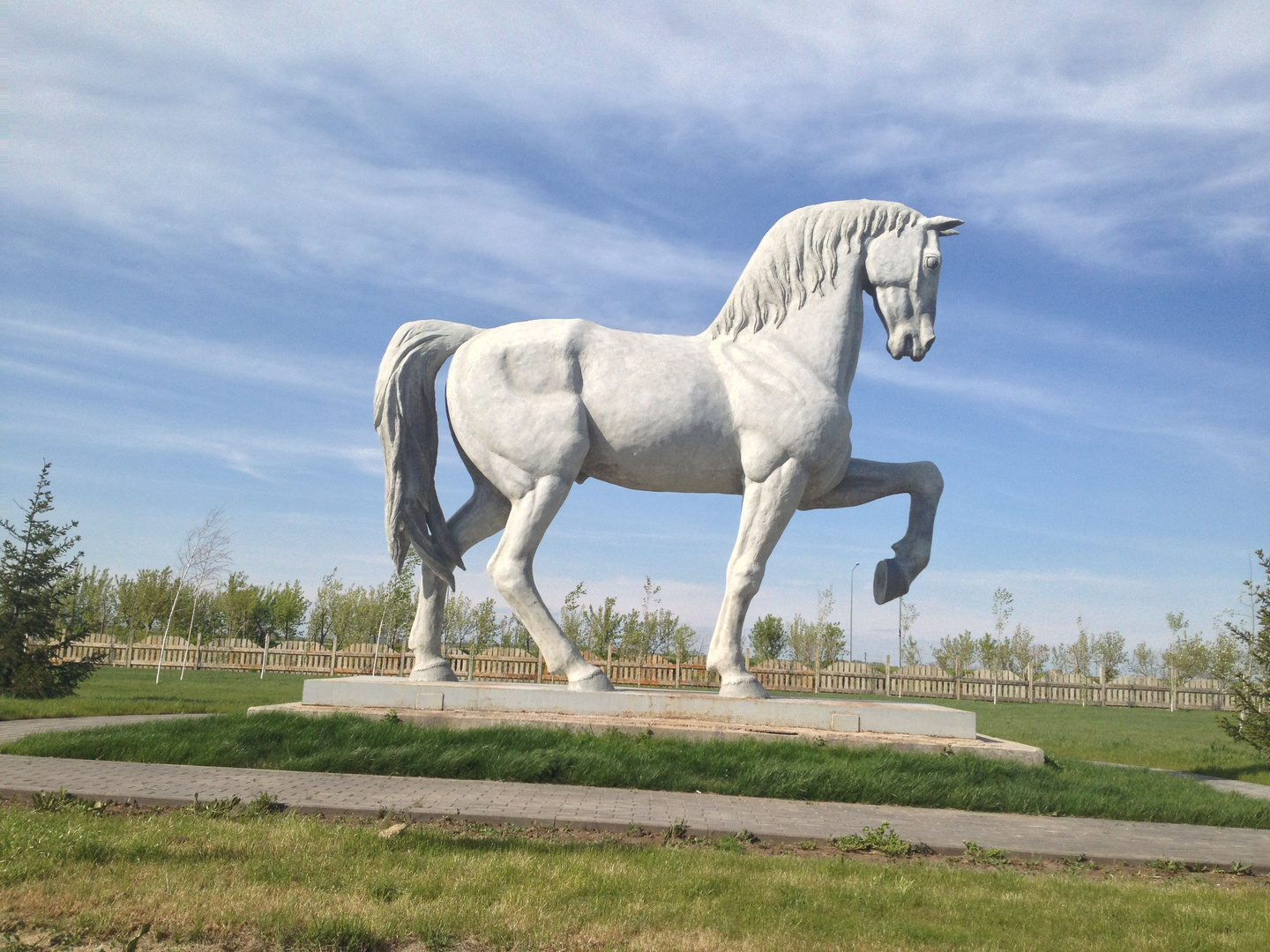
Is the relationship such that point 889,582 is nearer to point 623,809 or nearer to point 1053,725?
point 623,809

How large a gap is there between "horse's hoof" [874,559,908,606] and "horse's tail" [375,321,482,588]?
3.66 metres

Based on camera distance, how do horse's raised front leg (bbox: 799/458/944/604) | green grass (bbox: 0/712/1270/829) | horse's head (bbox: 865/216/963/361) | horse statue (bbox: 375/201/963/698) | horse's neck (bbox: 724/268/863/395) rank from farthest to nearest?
horse's raised front leg (bbox: 799/458/944/604)
horse's head (bbox: 865/216/963/361)
horse's neck (bbox: 724/268/863/395)
horse statue (bbox: 375/201/963/698)
green grass (bbox: 0/712/1270/829)

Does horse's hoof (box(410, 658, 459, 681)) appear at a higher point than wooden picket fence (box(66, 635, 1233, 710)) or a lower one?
higher

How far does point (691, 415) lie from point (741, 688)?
2.28 meters

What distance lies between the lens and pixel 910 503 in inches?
330

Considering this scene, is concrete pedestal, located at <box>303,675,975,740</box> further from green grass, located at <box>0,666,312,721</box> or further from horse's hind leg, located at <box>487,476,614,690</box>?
green grass, located at <box>0,666,312,721</box>

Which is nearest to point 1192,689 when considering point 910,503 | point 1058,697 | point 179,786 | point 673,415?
point 1058,697

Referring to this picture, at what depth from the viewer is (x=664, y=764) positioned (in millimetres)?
6348

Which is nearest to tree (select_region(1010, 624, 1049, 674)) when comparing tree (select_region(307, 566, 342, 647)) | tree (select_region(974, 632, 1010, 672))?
tree (select_region(974, 632, 1010, 672))

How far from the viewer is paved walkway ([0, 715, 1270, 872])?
4887 mm

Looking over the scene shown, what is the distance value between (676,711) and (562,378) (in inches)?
111

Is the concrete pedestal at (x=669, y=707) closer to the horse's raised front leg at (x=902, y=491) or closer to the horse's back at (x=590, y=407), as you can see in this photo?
the horse's raised front leg at (x=902, y=491)

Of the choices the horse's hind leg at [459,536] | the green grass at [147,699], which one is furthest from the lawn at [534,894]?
the green grass at [147,699]

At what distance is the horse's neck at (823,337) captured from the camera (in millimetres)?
7859
